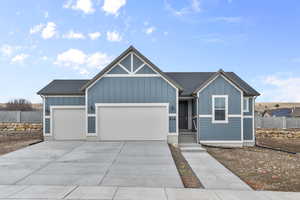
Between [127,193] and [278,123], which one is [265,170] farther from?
[278,123]

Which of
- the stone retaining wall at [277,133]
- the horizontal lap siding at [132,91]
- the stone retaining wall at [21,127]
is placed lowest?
the stone retaining wall at [277,133]

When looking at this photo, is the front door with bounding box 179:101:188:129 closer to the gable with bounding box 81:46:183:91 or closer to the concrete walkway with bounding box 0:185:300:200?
the gable with bounding box 81:46:183:91

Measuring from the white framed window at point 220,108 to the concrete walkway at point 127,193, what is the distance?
9.09 meters

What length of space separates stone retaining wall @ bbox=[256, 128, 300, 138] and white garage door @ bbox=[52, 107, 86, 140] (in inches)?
601

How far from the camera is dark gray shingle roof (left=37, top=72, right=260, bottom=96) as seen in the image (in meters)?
16.0

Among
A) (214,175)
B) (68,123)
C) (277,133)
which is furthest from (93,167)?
(277,133)

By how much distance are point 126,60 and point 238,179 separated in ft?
31.4

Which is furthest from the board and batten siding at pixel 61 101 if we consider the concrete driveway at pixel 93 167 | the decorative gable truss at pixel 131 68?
the concrete driveway at pixel 93 167

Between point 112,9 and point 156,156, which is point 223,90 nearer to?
point 156,156

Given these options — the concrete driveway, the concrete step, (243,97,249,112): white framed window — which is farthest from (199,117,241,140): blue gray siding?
the concrete driveway

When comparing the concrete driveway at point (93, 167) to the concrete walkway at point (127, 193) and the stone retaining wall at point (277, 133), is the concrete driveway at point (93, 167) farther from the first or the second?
the stone retaining wall at point (277, 133)

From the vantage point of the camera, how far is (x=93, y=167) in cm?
859

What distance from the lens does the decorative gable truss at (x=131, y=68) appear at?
48.4ft

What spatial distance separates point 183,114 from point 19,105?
98.9 ft
